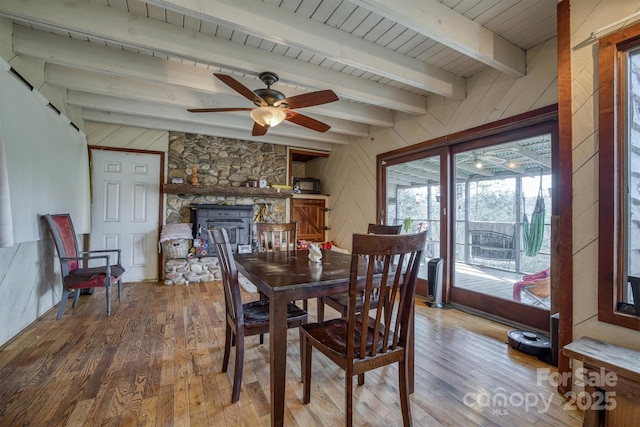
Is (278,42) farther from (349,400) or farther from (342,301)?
(349,400)

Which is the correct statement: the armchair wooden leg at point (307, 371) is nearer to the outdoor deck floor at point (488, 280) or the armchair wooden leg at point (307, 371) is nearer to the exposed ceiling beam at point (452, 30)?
the exposed ceiling beam at point (452, 30)

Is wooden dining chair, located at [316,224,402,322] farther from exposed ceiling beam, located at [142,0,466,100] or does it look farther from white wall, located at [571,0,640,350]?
exposed ceiling beam, located at [142,0,466,100]

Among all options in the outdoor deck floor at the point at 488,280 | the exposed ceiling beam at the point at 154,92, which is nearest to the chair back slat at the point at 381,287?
the outdoor deck floor at the point at 488,280

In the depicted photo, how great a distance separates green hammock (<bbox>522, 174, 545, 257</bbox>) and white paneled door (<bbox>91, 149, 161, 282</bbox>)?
5.18 m

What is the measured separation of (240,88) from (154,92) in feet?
5.67

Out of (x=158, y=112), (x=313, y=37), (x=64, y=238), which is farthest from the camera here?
(x=158, y=112)

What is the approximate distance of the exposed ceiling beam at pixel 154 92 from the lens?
9.60ft

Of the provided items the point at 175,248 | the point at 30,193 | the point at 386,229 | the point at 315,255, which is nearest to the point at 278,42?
the point at 315,255

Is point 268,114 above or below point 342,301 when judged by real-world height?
Result: above

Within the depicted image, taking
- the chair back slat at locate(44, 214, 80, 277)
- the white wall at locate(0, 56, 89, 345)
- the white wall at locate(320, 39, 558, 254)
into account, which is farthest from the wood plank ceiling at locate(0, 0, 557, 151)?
the chair back slat at locate(44, 214, 80, 277)

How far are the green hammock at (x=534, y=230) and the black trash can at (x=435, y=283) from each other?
0.90 m

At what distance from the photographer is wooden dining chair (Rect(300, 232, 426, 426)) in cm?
123

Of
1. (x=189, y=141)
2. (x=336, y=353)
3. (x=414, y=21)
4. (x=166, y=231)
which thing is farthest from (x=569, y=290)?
(x=189, y=141)

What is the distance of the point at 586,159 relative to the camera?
1.69m
